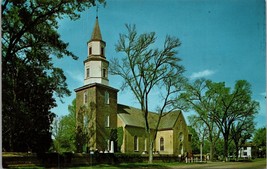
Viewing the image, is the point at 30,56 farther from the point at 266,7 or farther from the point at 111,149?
the point at 111,149

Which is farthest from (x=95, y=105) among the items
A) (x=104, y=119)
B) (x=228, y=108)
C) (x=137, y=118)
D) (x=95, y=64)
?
(x=228, y=108)

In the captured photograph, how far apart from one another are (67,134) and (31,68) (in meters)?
15.2

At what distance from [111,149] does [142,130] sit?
5.60 m

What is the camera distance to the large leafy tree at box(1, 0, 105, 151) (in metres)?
11.4

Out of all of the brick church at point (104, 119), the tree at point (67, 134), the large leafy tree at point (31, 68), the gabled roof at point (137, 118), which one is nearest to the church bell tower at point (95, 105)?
the brick church at point (104, 119)

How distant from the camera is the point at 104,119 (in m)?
26.3

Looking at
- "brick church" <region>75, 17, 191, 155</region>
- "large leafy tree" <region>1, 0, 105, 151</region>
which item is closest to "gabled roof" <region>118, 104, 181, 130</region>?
"brick church" <region>75, 17, 191, 155</region>

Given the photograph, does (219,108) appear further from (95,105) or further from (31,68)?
(31,68)

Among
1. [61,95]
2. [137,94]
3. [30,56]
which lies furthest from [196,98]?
[30,56]

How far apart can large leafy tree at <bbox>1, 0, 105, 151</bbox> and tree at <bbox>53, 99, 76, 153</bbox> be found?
6576mm

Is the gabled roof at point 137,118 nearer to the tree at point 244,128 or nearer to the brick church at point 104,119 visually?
the brick church at point 104,119

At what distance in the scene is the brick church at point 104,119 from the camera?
75.4 feet

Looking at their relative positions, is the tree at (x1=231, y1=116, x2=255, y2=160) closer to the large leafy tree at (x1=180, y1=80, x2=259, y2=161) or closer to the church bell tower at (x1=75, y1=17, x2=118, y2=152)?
the large leafy tree at (x1=180, y1=80, x2=259, y2=161)

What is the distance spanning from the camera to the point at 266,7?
28.8 ft
